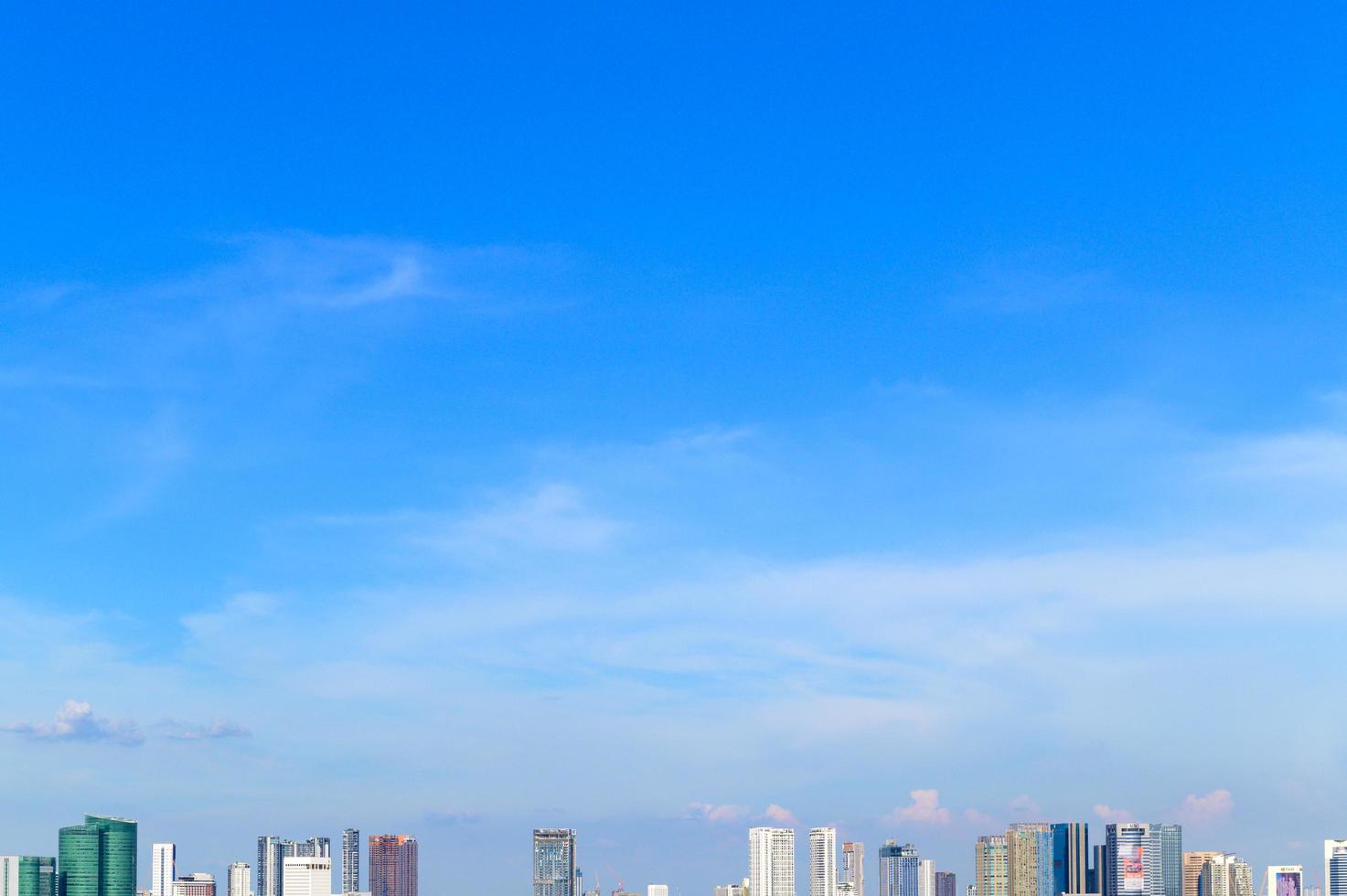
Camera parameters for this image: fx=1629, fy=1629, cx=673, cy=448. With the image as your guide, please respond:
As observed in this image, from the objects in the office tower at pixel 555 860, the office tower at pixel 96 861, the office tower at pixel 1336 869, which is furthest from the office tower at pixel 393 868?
the office tower at pixel 1336 869

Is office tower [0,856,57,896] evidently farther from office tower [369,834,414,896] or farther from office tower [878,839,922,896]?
office tower [878,839,922,896]

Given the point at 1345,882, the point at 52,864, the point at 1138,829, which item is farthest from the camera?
the point at 1138,829

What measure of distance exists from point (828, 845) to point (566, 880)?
102 ft

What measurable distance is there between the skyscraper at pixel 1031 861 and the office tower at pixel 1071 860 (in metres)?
0.55

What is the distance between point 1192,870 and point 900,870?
35150 mm

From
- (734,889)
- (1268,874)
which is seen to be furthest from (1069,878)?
(734,889)

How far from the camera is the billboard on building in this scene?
171875mm

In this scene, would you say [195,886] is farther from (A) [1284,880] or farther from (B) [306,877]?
(A) [1284,880]

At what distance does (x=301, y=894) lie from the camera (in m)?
187

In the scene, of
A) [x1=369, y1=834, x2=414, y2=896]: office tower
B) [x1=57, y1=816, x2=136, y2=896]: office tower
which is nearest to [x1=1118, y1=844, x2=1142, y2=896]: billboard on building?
[x1=369, y1=834, x2=414, y2=896]: office tower

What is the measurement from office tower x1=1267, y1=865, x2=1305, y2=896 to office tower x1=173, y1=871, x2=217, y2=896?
387 ft

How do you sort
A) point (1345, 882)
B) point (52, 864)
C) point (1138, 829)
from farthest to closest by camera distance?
1. point (1138, 829)
2. point (1345, 882)
3. point (52, 864)

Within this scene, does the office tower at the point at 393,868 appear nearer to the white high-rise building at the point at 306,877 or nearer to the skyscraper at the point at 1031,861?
the white high-rise building at the point at 306,877

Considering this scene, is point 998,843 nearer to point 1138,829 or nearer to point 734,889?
point 1138,829
